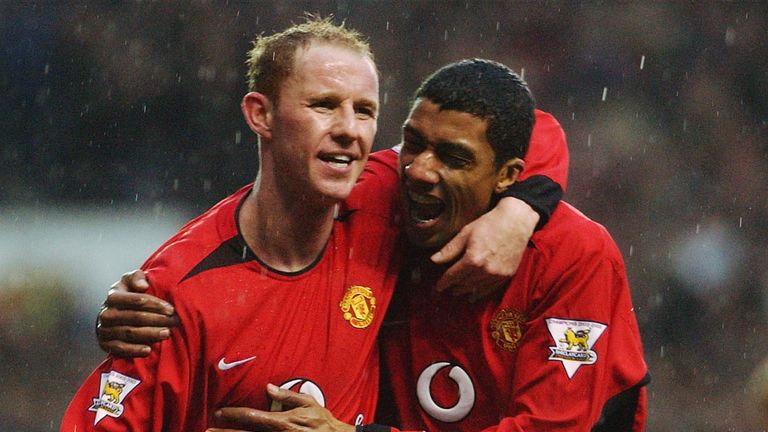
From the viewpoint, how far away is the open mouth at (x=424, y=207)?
3.32 m

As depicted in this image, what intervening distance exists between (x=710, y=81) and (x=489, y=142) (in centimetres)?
532

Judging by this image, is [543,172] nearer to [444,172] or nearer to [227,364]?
[444,172]

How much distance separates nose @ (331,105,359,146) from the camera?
10.3 feet

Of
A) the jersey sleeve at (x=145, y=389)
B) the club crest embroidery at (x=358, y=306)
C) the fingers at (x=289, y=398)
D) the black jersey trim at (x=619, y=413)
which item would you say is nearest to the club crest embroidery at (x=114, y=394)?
the jersey sleeve at (x=145, y=389)

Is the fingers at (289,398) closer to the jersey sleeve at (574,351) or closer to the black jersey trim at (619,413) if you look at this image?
the jersey sleeve at (574,351)

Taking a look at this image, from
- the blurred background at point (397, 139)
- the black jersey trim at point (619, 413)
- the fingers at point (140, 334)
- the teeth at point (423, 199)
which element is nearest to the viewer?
the fingers at point (140, 334)

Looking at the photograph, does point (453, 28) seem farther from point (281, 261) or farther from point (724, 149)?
point (281, 261)

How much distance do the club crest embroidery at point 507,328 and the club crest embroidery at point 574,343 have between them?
14cm

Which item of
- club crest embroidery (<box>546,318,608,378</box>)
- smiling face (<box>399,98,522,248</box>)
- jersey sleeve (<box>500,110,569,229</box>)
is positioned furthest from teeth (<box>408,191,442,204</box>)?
club crest embroidery (<box>546,318,608,378</box>)

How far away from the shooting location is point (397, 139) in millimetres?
7766

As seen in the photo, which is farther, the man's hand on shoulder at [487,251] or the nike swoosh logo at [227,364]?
the man's hand on shoulder at [487,251]

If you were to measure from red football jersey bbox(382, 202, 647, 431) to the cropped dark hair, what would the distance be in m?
0.28

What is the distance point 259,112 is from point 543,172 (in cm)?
89

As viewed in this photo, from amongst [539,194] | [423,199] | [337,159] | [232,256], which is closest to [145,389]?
[232,256]
